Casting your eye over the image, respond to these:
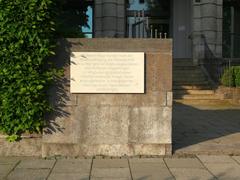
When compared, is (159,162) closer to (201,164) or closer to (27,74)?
(201,164)

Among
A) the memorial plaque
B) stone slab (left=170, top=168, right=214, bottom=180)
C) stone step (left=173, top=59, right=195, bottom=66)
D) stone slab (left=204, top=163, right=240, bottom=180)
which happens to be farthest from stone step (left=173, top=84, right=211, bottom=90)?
stone slab (left=170, top=168, right=214, bottom=180)

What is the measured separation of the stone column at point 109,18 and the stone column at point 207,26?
3.48 m

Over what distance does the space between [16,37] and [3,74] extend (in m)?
0.60

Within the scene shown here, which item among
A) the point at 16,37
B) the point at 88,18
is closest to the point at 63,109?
the point at 16,37

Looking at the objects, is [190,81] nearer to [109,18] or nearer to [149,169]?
[109,18]

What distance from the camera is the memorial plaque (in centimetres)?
805

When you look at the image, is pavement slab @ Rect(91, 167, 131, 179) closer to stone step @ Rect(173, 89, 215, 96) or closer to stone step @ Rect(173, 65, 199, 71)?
stone step @ Rect(173, 89, 215, 96)

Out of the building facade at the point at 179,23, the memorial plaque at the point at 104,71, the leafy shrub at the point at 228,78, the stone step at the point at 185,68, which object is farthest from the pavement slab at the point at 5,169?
the building facade at the point at 179,23

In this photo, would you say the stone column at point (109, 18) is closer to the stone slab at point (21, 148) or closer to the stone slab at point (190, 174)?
the stone slab at point (21, 148)

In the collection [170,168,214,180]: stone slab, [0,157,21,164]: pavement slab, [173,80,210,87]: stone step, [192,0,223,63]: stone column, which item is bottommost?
[170,168,214,180]: stone slab

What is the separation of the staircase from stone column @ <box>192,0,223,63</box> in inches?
42.9

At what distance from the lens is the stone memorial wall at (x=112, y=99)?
806 cm

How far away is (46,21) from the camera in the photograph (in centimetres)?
787

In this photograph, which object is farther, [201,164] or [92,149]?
[92,149]
